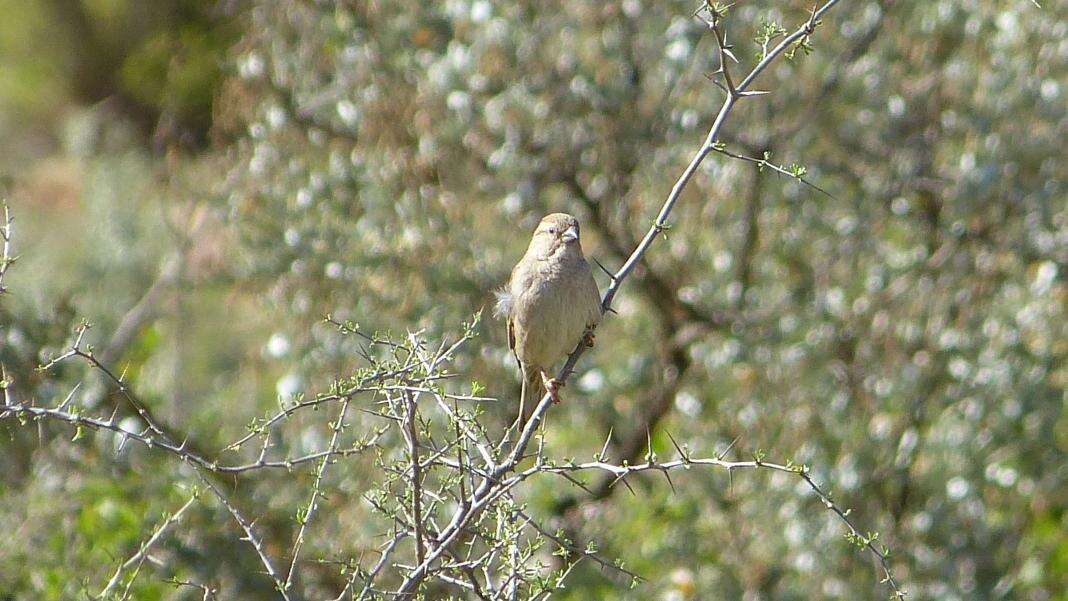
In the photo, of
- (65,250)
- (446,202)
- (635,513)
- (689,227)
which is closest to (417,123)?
(446,202)

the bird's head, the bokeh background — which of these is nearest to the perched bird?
the bird's head

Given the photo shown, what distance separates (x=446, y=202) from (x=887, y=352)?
241 centimetres

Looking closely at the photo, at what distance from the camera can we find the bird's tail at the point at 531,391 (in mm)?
5594

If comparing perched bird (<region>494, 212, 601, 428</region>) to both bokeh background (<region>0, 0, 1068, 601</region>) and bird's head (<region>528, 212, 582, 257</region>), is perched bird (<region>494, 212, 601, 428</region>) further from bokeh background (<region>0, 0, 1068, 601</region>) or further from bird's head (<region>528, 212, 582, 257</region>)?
bokeh background (<region>0, 0, 1068, 601</region>)

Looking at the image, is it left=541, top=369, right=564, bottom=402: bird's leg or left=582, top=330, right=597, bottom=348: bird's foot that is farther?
left=582, top=330, right=597, bottom=348: bird's foot

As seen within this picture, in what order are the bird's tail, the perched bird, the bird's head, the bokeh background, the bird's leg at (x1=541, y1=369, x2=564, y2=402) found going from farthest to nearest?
1. the bokeh background
2. the bird's tail
3. the bird's head
4. the perched bird
5. the bird's leg at (x1=541, y1=369, x2=564, y2=402)

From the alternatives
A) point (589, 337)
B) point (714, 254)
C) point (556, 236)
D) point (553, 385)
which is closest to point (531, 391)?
point (589, 337)

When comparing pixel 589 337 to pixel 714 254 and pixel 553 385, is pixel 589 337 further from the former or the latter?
pixel 714 254

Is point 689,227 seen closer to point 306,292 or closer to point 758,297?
point 758,297

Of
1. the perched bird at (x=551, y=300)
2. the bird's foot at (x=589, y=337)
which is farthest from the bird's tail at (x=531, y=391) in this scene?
the bird's foot at (x=589, y=337)

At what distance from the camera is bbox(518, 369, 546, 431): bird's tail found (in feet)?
18.4

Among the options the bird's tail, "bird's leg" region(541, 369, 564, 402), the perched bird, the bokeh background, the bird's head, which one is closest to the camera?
"bird's leg" region(541, 369, 564, 402)

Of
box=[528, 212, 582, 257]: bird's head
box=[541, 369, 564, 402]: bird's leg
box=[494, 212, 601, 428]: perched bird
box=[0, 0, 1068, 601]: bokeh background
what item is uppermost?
box=[0, 0, 1068, 601]: bokeh background

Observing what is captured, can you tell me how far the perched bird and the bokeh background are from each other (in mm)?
862
